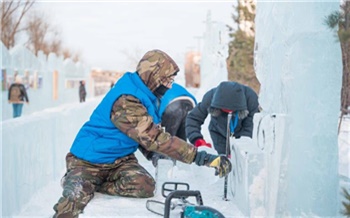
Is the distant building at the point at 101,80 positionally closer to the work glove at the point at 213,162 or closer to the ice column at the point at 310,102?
the ice column at the point at 310,102

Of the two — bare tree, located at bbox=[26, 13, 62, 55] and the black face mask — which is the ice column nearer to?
the black face mask

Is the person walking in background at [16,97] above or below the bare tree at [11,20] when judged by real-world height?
below

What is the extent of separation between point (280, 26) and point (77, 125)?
6256 mm

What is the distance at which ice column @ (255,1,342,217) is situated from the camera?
3.28 meters

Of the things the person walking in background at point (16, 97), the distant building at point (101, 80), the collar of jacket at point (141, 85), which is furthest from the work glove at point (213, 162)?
the distant building at point (101, 80)

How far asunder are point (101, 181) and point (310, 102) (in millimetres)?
1516

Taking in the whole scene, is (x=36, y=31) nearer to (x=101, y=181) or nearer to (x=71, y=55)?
(x=71, y=55)

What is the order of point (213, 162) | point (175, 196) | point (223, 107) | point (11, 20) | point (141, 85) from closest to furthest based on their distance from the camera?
point (175, 196) < point (213, 162) < point (141, 85) < point (223, 107) < point (11, 20)

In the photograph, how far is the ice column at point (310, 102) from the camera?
328cm

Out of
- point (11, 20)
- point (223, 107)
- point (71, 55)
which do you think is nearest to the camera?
point (223, 107)

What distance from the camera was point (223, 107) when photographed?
172 inches

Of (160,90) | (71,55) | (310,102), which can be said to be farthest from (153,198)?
(71,55)

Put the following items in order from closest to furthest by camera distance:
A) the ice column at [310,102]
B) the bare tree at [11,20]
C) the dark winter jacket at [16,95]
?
the ice column at [310,102] → the dark winter jacket at [16,95] → the bare tree at [11,20]

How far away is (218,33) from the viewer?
12031 mm
